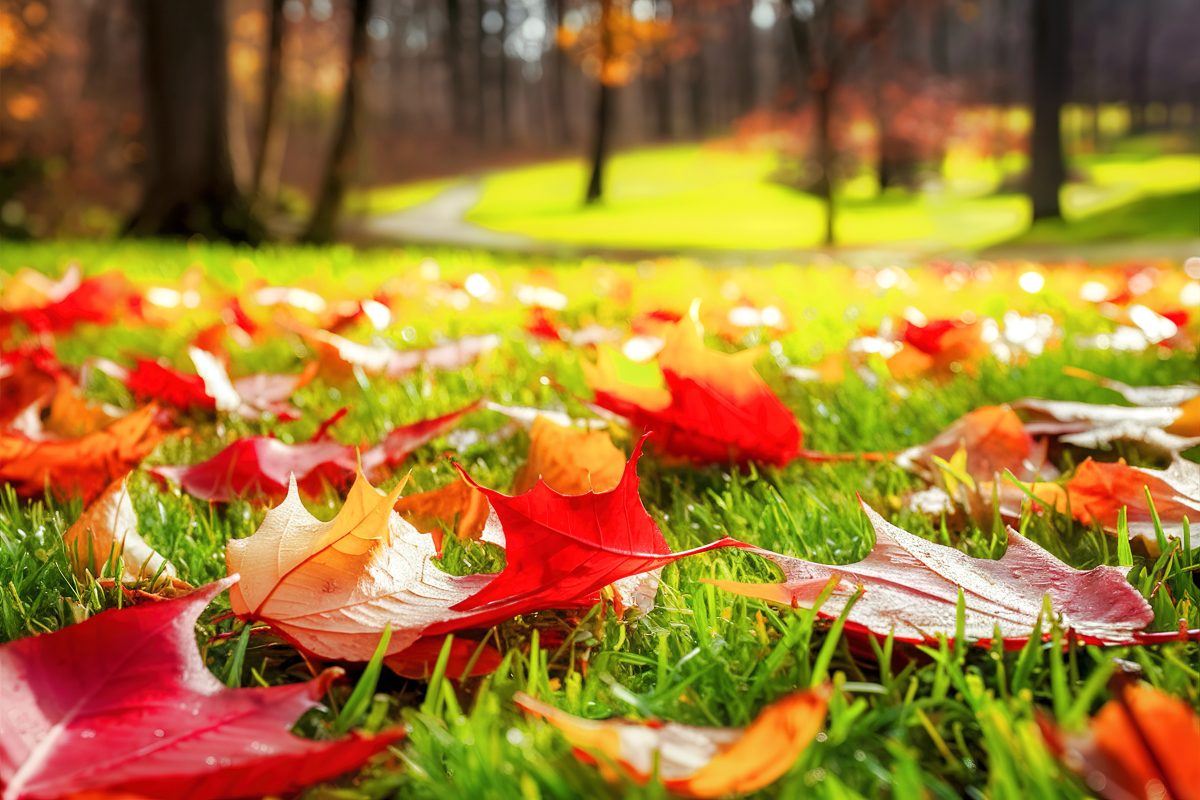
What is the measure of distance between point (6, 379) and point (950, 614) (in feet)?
5.90

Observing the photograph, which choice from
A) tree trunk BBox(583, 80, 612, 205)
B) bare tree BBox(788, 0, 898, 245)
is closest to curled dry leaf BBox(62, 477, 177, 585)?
bare tree BBox(788, 0, 898, 245)

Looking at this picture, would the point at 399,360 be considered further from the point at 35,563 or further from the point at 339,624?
the point at 339,624

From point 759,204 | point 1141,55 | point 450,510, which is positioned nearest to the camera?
point 450,510

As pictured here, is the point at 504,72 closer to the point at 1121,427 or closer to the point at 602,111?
the point at 602,111

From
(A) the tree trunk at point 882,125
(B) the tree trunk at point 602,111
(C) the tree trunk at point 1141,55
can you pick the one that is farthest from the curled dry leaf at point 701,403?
(C) the tree trunk at point 1141,55

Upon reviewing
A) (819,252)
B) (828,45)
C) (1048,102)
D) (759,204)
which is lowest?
(759,204)

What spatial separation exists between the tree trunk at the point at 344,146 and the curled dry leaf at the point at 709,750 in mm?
10280

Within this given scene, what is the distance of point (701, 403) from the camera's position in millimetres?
1333

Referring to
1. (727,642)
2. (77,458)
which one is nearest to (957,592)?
(727,642)

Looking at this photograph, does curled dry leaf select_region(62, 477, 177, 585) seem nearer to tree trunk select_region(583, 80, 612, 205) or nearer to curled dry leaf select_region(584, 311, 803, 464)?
curled dry leaf select_region(584, 311, 803, 464)

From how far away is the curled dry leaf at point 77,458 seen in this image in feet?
4.42

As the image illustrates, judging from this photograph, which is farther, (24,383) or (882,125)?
(882,125)

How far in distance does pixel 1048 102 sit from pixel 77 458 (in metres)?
18.5

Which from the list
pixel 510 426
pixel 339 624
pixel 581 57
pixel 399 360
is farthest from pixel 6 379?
pixel 581 57
